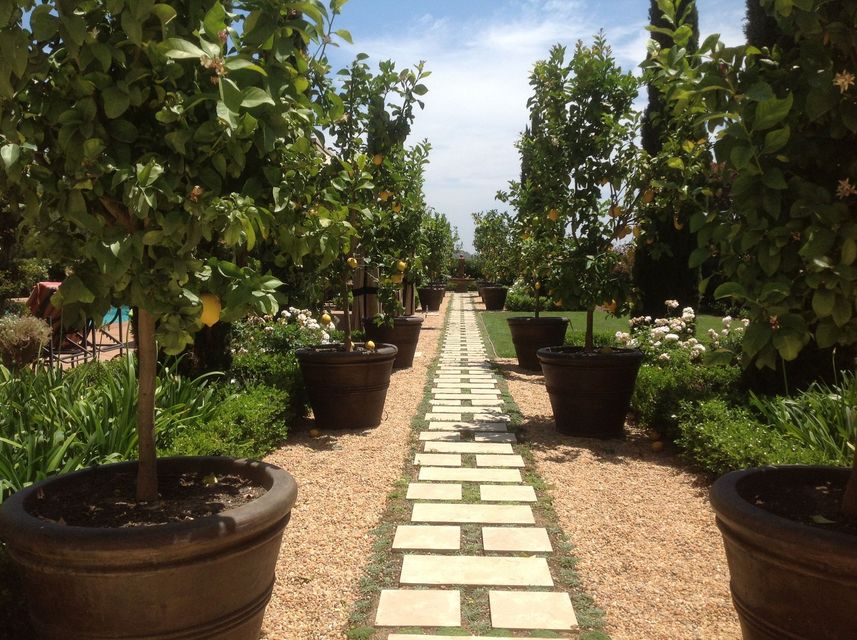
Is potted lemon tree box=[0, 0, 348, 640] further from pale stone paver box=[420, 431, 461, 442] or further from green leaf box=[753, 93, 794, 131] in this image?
pale stone paver box=[420, 431, 461, 442]

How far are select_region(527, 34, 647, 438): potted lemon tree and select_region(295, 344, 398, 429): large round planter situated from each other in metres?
1.55

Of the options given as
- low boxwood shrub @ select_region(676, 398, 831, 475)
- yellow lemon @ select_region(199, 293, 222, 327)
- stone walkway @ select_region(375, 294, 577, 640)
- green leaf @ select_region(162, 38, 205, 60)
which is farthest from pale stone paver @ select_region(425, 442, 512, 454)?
green leaf @ select_region(162, 38, 205, 60)

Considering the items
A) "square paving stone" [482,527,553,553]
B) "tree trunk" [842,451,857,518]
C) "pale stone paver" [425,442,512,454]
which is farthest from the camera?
"pale stone paver" [425,442,512,454]

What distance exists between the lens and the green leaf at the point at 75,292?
193 centimetres

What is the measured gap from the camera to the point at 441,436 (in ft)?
18.8

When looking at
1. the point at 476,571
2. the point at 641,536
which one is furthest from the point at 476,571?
the point at 641,536

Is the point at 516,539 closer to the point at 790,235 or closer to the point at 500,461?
the point at 500,461

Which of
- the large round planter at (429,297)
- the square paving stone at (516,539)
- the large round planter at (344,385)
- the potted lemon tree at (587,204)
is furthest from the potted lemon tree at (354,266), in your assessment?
the large round planter at (429,297)

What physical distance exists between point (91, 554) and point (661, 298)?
10.6m

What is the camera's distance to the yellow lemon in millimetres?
1999

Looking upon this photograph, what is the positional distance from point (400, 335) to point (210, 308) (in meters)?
7.60

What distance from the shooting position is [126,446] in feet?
11.8

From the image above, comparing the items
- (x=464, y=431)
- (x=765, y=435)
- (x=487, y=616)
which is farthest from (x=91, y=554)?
(x=464, y=431)

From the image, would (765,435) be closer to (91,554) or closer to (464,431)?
(464,431)
